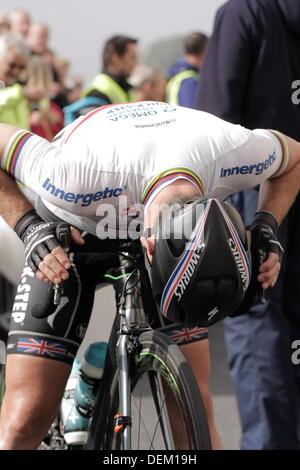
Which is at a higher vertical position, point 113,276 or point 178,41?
point 178,41

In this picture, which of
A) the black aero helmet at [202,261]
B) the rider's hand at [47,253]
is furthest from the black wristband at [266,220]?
the rider's hand at [47,253]

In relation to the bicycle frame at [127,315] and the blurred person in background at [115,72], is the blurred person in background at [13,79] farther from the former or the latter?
the bicycle frame at [127,315]

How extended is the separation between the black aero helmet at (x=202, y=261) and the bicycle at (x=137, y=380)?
0.72 ft

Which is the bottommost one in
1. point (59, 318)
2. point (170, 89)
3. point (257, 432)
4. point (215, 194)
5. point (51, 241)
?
point (257, 432)

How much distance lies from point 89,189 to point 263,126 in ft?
5.18

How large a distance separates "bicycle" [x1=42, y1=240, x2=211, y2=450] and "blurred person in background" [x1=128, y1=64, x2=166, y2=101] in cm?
467

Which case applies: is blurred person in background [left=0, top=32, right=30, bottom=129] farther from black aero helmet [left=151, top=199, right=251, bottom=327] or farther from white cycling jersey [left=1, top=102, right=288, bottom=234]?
black aero helmet [left=151, top=199, right=251, bottom=327]

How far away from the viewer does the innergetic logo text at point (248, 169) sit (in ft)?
9.29

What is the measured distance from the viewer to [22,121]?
249 inches

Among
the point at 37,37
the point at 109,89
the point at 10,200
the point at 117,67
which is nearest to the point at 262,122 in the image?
the point at 10,200

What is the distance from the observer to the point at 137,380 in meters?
2.83

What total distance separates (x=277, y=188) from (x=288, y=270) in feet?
4.02

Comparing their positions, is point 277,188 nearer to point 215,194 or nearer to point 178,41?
point 215,194

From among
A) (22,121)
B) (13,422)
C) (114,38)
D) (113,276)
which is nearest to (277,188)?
(113,276)
